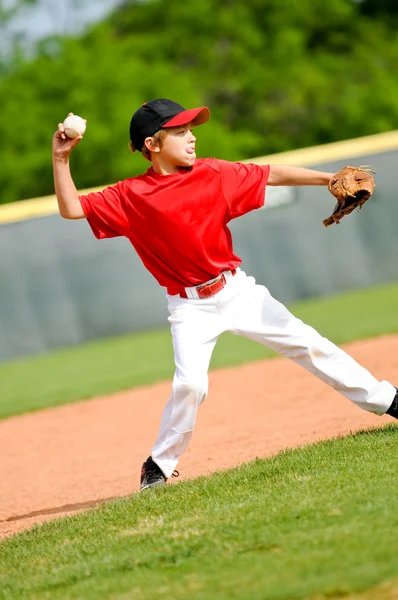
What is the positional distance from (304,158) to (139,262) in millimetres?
2732

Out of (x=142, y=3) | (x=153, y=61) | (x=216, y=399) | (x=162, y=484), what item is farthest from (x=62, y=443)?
(x=142, y=3)

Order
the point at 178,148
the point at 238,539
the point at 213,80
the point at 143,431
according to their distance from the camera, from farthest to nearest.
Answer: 1. the point at 213,80
2. the point at 143,431
3. the point at 178,148
4. the point at 238,539

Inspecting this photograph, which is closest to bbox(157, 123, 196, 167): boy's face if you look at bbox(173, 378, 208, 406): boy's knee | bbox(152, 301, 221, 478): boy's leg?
bbox(152, 301, 221, 478): boy's leg

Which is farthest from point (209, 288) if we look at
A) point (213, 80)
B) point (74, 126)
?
point (213, 80)

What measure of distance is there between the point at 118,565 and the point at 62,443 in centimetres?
407

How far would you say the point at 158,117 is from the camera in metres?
4.41

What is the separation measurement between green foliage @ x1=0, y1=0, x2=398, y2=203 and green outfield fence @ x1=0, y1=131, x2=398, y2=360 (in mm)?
9002

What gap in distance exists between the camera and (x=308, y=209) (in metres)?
14.0

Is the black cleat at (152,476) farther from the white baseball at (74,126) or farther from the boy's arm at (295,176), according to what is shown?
the white baseball at (74,126)

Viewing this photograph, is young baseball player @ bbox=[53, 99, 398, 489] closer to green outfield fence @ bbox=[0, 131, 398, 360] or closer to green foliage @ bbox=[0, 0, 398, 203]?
green outfield fence @ bbox=[0, 131, 398, 360]

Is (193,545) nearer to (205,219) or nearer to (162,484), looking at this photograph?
(162,484)

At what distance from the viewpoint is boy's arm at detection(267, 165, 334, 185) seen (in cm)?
441

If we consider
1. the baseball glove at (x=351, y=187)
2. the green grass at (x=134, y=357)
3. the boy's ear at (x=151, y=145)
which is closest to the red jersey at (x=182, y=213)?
the boy's ear at (x=151, y=145)

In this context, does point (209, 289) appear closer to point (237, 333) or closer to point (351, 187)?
point (237, 333)
